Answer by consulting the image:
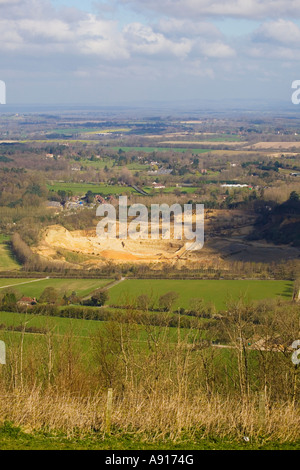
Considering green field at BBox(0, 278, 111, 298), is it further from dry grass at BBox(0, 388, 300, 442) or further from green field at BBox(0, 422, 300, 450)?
green field at BBox(0, 422, 300, 450)

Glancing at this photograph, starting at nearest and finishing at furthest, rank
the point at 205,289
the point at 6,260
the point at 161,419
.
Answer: the point at 161,419 → the point at 205,289 → the point at 6,260

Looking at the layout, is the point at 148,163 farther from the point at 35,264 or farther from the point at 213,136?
the point at 35,264

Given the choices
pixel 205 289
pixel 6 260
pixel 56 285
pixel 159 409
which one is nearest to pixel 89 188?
pixel 6 260

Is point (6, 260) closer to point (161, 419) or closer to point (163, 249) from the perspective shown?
point (163, 249)

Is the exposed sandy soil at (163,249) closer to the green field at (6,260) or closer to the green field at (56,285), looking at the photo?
the green field at (6,260)

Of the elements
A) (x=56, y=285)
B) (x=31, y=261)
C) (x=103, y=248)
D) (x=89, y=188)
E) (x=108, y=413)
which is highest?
(x=108, y=413)

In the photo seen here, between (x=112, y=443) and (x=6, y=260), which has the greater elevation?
(x=112, y=443)
